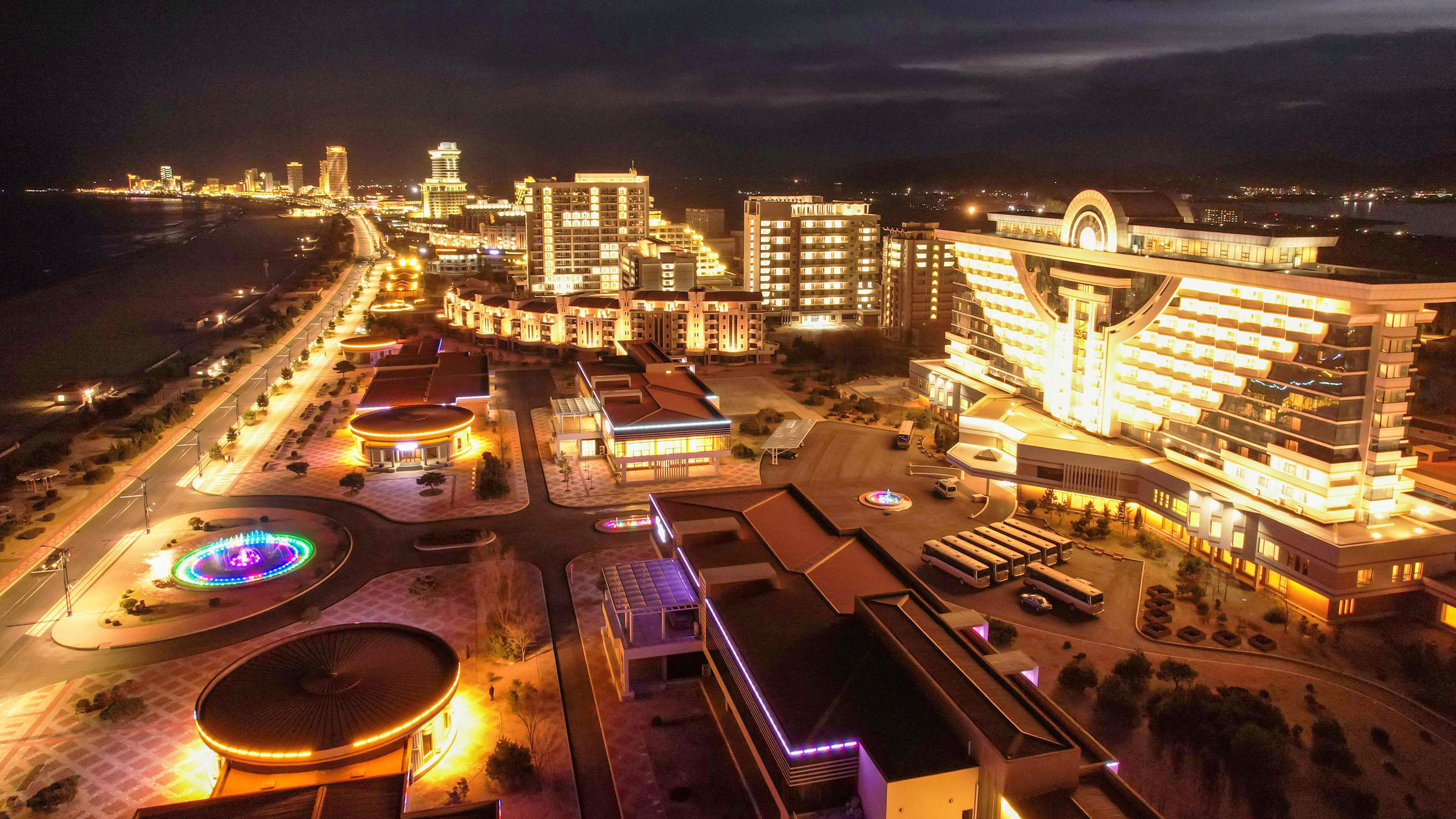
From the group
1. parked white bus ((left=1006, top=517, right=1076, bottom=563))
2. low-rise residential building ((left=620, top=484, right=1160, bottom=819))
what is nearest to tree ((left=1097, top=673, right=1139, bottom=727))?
low-rise residential building ((left=620, top=484, right=1160, bottom=819))

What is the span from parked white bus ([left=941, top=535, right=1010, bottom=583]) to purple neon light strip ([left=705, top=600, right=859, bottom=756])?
12209 millimetres

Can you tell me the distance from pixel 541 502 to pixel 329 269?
4055 inches

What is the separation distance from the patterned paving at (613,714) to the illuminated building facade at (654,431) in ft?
32.5

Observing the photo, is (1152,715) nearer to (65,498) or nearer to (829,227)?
(65,498)

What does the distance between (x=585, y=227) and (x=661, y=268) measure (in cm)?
1289

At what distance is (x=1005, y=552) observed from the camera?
31.6 m

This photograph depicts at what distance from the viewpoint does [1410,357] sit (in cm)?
2841

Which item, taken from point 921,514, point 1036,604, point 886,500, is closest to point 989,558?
point 1036,604

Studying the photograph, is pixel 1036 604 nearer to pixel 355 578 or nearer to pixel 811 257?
pixel 355 578

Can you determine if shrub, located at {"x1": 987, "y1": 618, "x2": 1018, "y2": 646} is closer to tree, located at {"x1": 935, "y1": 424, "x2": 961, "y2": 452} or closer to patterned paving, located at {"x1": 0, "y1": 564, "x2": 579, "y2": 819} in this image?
patterned paving, located at {"x1": 0, "y1": 564, "x2": 579, "y2": 819}

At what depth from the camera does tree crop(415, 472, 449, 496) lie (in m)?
40.7

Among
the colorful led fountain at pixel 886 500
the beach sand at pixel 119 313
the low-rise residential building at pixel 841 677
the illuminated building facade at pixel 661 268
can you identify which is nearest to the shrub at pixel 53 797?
the low-rise residential building at pixel 841 677

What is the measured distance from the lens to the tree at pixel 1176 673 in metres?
24.5

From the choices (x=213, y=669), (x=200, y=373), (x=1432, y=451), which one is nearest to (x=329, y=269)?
(x=200, y=373)
